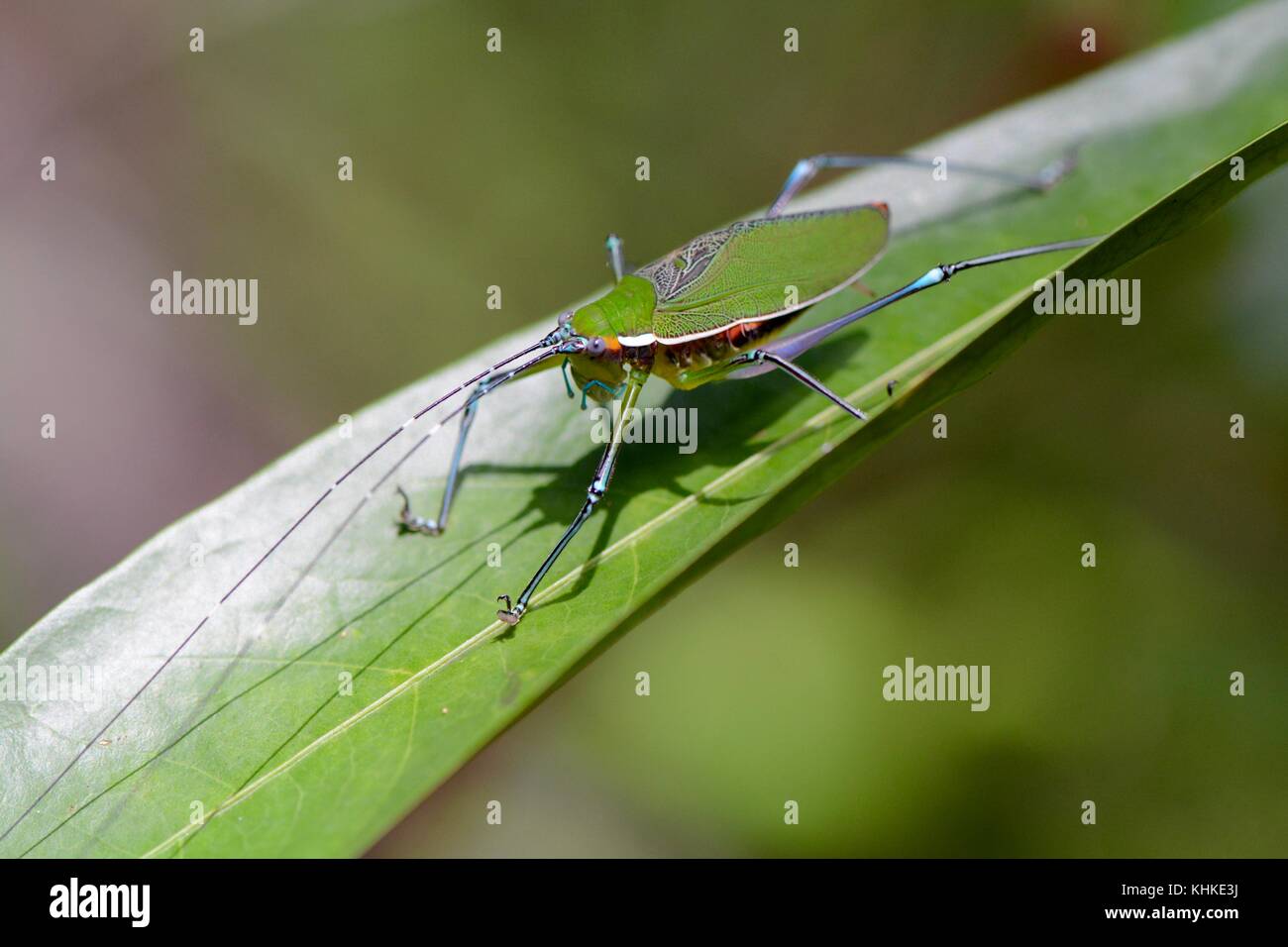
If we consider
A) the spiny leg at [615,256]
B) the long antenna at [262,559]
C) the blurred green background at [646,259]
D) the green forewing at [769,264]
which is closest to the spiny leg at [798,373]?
the green forewing at [769,264]

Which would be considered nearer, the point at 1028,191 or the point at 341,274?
the point at 1028,191

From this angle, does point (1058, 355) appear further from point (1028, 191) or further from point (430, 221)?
point (430, 221)

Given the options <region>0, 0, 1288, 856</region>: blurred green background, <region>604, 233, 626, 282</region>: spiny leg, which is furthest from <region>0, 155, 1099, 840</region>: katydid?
<region>0, 0, 1288, 856</region>: blurred green background

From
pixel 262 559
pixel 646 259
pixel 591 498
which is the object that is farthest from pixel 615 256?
pixel 262 559

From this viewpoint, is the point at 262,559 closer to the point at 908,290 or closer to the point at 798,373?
the point at 798,373

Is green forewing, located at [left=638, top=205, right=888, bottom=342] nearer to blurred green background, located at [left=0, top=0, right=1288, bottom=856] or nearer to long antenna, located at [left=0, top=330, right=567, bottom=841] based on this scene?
long antenna, located at [left=0, top=330, right=567, bottom=841]
